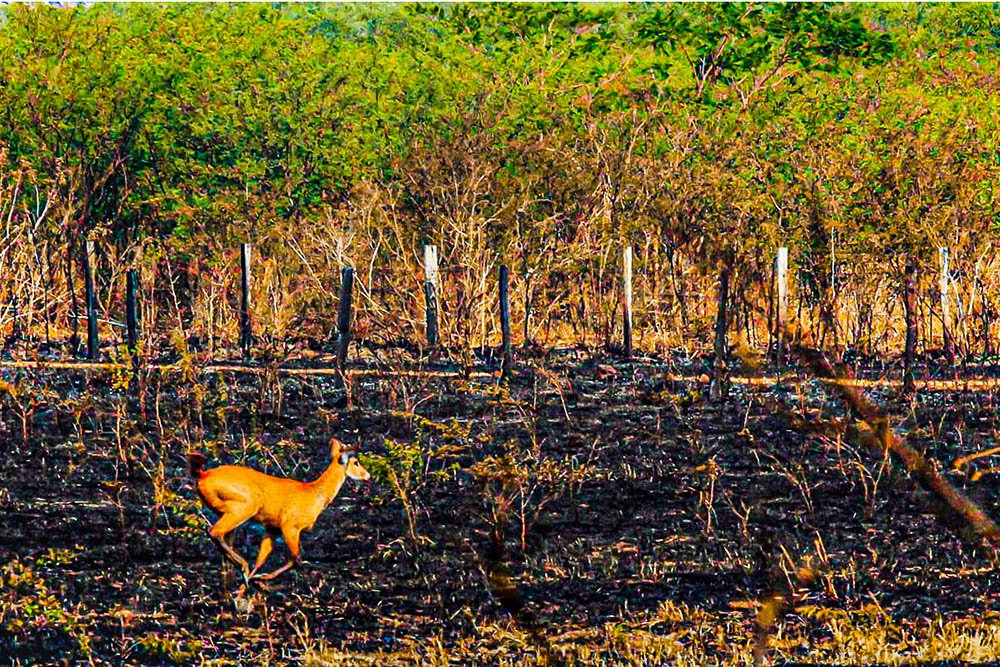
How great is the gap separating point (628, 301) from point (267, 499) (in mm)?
7869

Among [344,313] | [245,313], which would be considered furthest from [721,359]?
[245,313]

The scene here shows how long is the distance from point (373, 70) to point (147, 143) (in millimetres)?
2944

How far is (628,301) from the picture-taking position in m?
14.0

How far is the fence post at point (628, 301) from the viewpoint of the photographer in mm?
13852

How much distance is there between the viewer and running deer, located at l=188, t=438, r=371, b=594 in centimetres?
633

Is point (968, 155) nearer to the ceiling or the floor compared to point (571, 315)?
nearer to the ceiling

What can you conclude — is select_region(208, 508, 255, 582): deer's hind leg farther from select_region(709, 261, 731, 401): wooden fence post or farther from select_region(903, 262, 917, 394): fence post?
select_region(903, 262, 917, 394): fence post

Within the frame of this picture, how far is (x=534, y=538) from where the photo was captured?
755 cm

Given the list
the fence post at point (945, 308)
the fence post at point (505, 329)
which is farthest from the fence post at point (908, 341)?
the fence post at point (505, 329)

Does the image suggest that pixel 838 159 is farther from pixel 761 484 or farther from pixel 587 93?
pixel 761 484

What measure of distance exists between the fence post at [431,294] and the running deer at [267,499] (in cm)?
772

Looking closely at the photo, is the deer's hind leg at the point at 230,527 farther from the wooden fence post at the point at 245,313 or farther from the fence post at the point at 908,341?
the wooden fence post at the point at 245,313

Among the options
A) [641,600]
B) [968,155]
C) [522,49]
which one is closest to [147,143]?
[522,49]

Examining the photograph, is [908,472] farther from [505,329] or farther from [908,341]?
[505,329]
